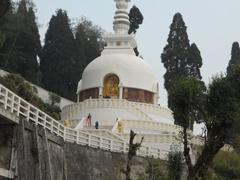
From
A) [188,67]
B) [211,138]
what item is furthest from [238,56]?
[211,138]

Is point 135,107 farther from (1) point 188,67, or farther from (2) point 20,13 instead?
(2) point 20,13

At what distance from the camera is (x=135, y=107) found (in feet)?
133

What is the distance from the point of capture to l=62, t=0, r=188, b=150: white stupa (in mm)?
37438

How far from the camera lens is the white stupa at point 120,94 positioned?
3744 cm

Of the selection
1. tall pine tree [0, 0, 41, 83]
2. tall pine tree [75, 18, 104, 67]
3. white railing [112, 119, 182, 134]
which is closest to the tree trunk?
white railing [112, 119, 182, 134]

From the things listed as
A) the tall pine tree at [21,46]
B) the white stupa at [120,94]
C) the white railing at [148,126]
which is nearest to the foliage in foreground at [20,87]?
the white stupa at [120,94]

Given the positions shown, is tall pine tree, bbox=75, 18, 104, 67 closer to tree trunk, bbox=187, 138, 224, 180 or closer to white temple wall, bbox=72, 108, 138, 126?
white temple wall, bbox=72, 108, 138, 126

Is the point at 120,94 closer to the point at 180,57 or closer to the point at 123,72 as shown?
the point at 123,72

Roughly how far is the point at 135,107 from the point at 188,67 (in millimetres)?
13835

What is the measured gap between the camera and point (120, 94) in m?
42.8

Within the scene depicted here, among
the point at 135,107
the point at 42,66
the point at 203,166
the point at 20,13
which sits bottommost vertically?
the point at 203,166

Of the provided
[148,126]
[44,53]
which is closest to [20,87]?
[148,126]

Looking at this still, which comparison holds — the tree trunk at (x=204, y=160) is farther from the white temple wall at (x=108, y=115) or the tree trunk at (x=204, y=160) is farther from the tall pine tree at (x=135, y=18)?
the tall pine tree at (x=135, y=18)

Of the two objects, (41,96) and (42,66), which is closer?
(41,96)
